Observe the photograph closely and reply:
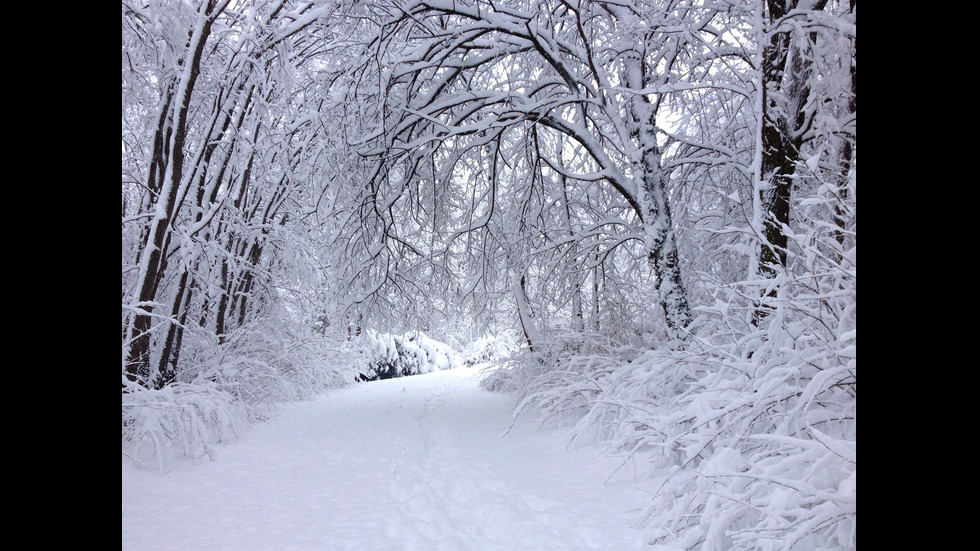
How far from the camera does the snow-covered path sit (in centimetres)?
290

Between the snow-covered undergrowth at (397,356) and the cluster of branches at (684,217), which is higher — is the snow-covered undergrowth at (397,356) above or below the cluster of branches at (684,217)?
below

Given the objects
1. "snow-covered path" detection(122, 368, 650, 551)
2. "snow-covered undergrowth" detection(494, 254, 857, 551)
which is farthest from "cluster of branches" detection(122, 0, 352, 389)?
"snow-covered undergrowth" detection(494, 254, 857, 551)

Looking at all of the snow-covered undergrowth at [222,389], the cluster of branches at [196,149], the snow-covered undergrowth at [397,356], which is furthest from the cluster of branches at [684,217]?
the snow-covered undergrowth at [397,356]

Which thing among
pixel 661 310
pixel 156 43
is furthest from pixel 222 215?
pixel 661 310

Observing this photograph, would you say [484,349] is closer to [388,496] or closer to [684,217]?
[684,217]

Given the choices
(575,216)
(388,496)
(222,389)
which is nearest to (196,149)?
(222,389)

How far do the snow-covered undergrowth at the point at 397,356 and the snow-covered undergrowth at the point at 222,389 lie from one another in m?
1.70

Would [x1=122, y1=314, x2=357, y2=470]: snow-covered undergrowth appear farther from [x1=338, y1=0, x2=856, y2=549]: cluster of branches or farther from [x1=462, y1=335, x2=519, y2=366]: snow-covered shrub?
[x1=462, y1=335, x2=519, y2=366]: snow-covered shrub

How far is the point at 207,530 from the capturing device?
3.10 metres

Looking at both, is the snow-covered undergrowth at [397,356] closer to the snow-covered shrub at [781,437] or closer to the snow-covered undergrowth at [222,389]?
the snow-covered undergrowth at [222,389]

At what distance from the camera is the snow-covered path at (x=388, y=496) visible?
2.90 metres
